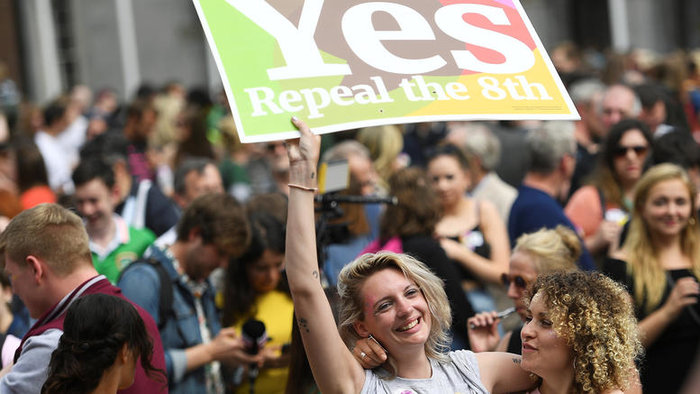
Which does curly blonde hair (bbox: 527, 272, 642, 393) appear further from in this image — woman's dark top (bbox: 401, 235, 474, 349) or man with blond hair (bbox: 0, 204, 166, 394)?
man with blond hair (bbox: 0, 204, 166, 394)

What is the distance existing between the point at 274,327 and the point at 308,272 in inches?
84.1

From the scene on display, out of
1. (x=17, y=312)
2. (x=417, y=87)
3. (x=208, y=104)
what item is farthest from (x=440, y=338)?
(x=208, y=104)

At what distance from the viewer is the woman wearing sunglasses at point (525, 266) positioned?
13.9 ft

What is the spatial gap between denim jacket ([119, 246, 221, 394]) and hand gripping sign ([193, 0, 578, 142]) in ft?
5.83

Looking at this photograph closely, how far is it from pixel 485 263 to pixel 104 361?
293 cm

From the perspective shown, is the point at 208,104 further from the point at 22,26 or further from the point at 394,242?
the point at 394,242

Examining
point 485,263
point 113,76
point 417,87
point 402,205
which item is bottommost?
point 485,263

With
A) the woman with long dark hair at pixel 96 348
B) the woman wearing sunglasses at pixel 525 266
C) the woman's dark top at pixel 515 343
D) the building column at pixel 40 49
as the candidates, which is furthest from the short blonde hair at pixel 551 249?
the building column at pixel 40 49

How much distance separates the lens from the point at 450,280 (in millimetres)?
4723

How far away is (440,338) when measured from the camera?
11.3 ft

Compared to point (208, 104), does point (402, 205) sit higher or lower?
lower

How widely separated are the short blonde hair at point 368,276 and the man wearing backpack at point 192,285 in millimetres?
1467

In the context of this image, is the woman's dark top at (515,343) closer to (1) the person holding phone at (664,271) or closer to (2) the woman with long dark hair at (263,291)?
(1) the person holding phone at (664,271)

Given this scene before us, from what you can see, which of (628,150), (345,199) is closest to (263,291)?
(345,199)
